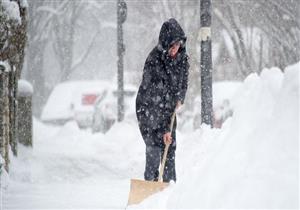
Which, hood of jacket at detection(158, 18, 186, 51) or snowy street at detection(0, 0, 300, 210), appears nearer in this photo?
snowy street at detection(0, 0, 300, 210)

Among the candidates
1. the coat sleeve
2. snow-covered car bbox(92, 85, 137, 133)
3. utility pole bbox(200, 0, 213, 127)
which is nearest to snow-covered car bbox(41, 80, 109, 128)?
snow-covered car bbox(92, 85, 137, 133)

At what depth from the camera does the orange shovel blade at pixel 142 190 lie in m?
5.94

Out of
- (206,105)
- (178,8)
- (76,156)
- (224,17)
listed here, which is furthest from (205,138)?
(178,8)

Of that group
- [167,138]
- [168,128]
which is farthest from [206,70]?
[167,138]

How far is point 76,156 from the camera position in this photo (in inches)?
482

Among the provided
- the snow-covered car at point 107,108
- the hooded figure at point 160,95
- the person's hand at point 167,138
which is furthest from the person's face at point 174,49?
the snow-covered car at point 107,108

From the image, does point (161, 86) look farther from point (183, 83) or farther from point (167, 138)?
point (167, 138)

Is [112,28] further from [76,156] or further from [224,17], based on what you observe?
[76,156]

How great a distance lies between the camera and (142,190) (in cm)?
595

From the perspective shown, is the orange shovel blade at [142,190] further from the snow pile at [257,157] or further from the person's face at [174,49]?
the person's face at [174,49]

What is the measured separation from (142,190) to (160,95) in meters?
1.32

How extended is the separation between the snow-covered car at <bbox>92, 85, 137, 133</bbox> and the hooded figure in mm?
11088

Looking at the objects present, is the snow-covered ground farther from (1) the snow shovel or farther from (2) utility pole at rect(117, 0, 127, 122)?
(2) utility pole at rect(117, 0, 127, 122)

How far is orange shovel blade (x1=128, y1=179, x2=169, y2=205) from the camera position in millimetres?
5938
